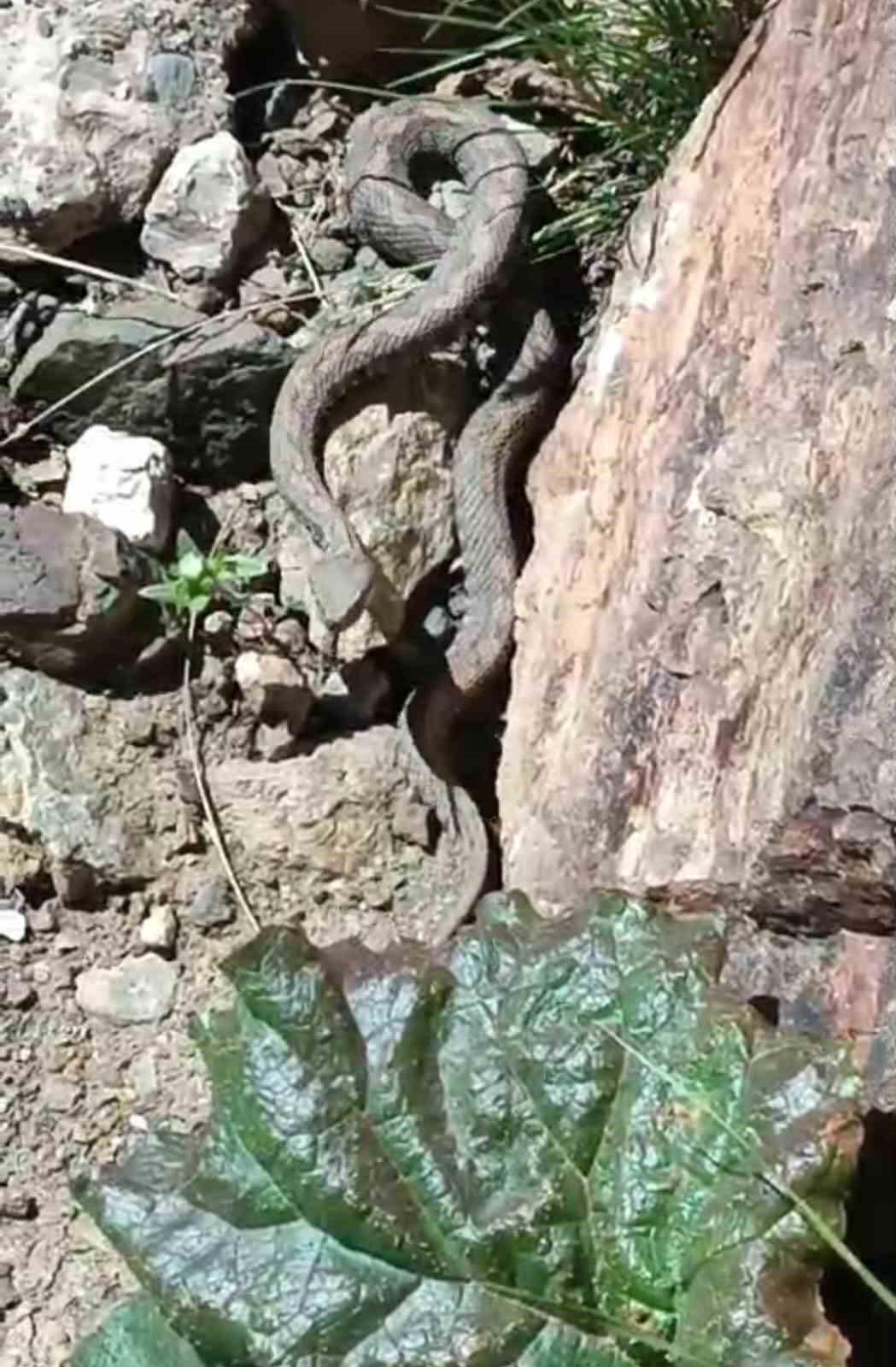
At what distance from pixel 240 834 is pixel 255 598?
345mm

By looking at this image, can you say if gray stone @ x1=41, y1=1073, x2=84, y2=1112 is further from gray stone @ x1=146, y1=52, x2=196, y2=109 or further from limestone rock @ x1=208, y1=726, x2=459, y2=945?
gray stone @ x1=146, y1=52, x2=196, y2=109

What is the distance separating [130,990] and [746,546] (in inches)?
39.3

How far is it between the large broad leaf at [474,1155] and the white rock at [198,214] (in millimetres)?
1408

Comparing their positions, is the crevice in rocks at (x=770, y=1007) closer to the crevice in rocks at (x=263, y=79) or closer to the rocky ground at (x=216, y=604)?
the rocky ground at (x=216, y=604)

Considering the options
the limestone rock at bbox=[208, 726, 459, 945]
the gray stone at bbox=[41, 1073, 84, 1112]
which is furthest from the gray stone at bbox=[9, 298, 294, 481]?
the gray stone at bbox=[41, 1073, 84, 1112]

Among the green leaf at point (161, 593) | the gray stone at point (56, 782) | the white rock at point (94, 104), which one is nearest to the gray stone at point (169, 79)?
the white rock at point (94, 104)

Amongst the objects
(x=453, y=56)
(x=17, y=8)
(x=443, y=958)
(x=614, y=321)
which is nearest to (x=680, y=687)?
(x=443, y=958)

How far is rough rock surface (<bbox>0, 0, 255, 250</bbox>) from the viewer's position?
2963 millimetres

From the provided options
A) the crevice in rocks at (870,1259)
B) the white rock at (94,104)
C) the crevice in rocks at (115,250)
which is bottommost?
the crevice in rocks at (870,1259)

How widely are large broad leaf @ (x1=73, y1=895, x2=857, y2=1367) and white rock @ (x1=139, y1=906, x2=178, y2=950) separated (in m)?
0.81

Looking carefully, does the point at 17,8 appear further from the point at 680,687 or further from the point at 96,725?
the point at 680,687

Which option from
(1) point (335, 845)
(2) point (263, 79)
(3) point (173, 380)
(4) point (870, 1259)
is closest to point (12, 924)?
(1) point (335, 845)

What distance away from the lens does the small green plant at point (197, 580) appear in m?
2.73

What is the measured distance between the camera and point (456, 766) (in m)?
2.88
